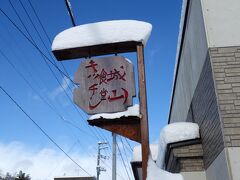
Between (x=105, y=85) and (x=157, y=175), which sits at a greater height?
(x=105, y=85)

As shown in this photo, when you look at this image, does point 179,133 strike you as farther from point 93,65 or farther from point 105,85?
point 93,65

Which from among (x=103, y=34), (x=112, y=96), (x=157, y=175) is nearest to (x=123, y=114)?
(x=112, y=96)

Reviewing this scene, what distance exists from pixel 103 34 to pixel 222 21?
2.30 meters

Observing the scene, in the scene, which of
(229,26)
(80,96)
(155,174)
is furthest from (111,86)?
(229,26)

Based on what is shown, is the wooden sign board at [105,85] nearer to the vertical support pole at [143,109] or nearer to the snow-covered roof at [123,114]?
the snow-covered roof at [123,114]

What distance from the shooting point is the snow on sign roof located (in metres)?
5.51

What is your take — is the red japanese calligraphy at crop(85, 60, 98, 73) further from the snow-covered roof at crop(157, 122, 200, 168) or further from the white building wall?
the snow-covered roof at crop(157, 122, 200, 168)

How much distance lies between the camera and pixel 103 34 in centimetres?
564

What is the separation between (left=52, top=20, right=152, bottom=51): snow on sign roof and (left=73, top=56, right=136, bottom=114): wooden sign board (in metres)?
0.34

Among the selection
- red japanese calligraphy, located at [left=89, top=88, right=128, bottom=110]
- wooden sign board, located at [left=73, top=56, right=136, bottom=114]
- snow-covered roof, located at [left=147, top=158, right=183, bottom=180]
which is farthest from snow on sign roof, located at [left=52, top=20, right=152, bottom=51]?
snow-covered roof, located at [left=147, top=158, right=183, bottom=180]

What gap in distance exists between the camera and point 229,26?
625cm

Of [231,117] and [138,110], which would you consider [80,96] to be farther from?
[231,117]

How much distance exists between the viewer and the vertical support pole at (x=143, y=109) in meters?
4.79

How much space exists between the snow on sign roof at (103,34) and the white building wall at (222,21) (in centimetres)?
135
